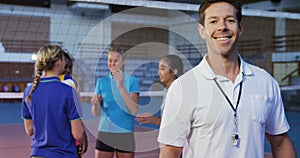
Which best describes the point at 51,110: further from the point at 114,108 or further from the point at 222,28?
the point at 222,28

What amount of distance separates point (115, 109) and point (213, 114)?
1904 mm

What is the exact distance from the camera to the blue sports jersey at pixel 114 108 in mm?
3250

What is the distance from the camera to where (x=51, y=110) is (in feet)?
8.45

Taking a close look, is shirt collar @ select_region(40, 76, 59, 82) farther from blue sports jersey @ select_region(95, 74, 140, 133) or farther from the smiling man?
the smiling man

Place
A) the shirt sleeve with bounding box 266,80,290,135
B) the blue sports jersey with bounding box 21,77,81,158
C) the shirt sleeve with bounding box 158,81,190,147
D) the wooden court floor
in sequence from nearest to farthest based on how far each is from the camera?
the shirt sleeve with bounding box 158,81,190,147
the shirt sleeve with bounding box 266,80,290,135
the blue sports jersey with bounding box 21,77,81,158
the wooden court floor

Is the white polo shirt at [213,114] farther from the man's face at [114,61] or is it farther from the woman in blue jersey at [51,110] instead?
the man's face at [114,61]

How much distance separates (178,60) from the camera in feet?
9.54

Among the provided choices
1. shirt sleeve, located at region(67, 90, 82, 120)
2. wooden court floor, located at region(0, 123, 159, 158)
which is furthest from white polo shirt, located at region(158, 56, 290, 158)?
wooden court floor, located at region(0, 123, 159, 158)

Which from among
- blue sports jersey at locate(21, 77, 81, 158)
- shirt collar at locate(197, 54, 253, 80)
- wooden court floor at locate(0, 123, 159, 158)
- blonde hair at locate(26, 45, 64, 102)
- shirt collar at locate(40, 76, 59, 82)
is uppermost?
blonde hair at locate(26, 45, 64, 102)

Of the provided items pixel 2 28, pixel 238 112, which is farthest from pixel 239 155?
pixel 2 28

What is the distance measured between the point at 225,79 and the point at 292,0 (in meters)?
16.8

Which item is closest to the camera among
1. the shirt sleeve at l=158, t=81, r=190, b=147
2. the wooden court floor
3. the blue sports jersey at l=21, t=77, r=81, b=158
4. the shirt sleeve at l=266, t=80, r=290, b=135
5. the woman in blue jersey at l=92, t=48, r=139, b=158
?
the shirt sleeve at l=158, t=81, r=190, b=147

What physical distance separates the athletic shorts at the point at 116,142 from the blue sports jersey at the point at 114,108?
2.2 inches

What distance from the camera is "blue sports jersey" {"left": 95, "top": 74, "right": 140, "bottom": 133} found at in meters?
3.25
